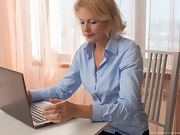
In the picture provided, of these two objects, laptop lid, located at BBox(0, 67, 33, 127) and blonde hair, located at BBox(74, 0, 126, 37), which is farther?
blonde hair, located at BBox(74, 0, 126, 37)

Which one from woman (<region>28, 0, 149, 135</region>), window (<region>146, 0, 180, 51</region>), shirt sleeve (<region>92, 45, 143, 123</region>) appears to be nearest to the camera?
shirt sleeve (<region>92, 45, 143, 123</region>)

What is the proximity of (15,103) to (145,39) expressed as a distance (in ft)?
4.10

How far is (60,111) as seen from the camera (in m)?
1.01

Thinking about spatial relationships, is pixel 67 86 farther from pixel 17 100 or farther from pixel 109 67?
pixel 17 100

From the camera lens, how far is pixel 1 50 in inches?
94.4

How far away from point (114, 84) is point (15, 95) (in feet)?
1.57

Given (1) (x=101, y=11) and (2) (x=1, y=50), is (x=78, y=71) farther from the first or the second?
(2) (x=1, y=50)

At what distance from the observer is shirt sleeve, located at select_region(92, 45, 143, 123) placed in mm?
1090

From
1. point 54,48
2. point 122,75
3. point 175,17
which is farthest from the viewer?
point 54,48

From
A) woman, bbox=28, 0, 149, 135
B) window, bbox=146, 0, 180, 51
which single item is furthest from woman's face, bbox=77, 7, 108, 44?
window, bbox=146, 0, 180, 51

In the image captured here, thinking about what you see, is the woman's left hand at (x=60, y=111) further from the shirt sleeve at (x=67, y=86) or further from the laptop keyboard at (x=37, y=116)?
the shirt sleeve at (x=67, y=86)

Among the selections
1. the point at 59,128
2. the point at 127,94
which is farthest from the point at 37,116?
the point at 127,94

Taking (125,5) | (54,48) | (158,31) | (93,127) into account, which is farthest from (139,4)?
(93,127)

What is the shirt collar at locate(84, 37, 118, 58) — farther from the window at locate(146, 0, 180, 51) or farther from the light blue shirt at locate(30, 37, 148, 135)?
the window at locate(146, 0, 180, 51)
